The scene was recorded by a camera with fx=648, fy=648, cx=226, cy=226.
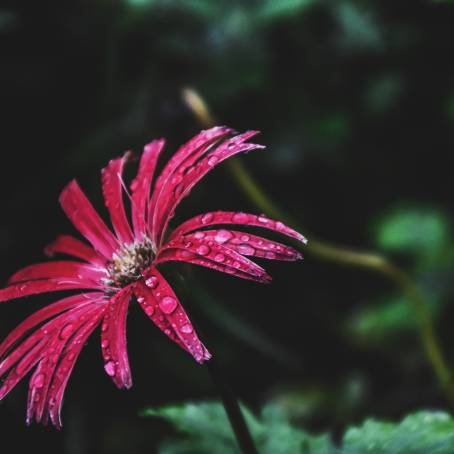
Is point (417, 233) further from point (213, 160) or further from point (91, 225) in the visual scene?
point (213, 160)

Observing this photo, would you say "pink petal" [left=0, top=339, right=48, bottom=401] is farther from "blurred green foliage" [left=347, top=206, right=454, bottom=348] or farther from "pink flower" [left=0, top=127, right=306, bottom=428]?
"blurred green foliage" [left=347, top=206, right=454, bottom=348]

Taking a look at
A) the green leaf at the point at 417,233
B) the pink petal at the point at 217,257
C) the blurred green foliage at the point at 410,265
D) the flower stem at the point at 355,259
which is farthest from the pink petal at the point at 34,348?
the green leaf at the point at 417,233

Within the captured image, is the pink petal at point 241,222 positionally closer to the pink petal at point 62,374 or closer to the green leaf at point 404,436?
the pink petal at point 62,374

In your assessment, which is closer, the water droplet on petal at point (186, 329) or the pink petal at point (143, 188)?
the water droplet on petal at point (186, 329)

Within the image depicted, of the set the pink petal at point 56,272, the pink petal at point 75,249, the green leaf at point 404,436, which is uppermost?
the pink petal at point 75,249

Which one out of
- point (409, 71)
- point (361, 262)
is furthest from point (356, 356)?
point (409, 71)

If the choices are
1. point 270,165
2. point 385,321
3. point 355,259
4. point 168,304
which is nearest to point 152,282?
point 168,304

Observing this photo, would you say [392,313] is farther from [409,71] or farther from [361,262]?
[409,71]
